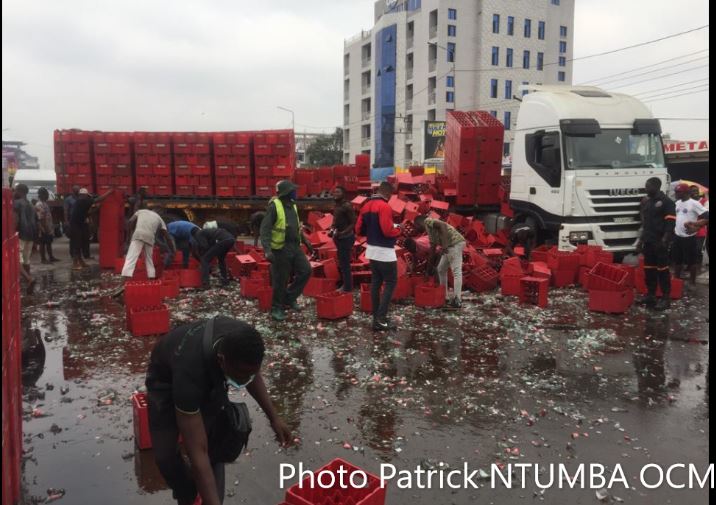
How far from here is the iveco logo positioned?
1101cm

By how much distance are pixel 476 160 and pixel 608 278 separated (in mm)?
6166

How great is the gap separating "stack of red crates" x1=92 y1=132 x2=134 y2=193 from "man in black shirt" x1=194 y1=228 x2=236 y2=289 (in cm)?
652

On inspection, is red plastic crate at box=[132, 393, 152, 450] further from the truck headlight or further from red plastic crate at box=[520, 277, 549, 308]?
the truck headlight

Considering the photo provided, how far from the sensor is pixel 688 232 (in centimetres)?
1016

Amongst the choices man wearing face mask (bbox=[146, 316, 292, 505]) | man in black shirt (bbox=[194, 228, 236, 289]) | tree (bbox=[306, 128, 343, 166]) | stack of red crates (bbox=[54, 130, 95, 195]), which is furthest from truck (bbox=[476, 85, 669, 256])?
tree (bbox=[306, 128, 343, 166])

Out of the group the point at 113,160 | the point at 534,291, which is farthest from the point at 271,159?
the point at 534,291

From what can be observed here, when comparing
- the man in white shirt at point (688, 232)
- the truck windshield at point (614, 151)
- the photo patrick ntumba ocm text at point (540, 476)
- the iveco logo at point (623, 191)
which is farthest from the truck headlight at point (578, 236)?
the photo patrick ntumba ocm text at point (540, 476)

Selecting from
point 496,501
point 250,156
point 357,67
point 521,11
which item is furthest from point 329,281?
point 357,67

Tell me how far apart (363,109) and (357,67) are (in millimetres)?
5338

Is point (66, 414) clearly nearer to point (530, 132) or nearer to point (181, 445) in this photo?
point (181, 445)

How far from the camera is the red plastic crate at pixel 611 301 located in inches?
322

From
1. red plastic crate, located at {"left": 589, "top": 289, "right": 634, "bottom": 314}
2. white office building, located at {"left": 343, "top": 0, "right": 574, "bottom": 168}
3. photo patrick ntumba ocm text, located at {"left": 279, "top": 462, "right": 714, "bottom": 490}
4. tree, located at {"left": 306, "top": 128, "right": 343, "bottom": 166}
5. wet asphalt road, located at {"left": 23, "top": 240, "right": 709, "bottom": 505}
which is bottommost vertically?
photo patrick ntumba ocm text, located at {"left": 279, "top": 462, "right": 714, "bottom": 490}

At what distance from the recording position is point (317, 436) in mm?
4398

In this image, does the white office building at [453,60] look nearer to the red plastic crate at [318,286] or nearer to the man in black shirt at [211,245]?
the man in black shirt at [211,245]
